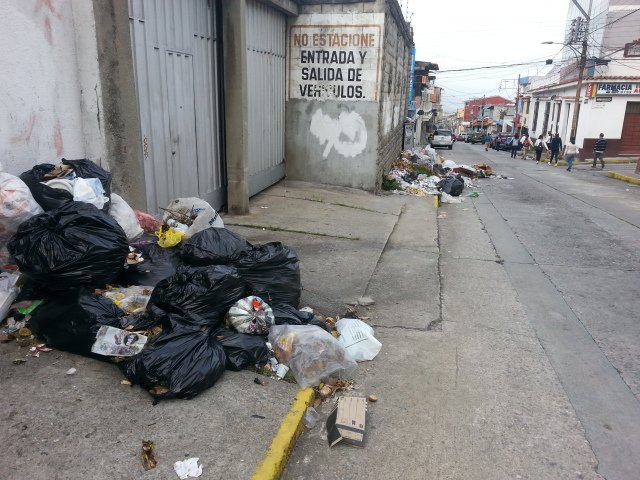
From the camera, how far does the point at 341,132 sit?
10.5 meters

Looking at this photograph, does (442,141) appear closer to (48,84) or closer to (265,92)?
(265,92)

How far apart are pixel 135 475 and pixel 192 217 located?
3.27 meters

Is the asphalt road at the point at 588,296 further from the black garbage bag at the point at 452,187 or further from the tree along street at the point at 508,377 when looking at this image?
the black garbage bag at the point at 452,187

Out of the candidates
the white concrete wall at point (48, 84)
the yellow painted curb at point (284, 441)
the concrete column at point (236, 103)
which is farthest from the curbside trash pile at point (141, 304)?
the concrete column at point (236, 103)

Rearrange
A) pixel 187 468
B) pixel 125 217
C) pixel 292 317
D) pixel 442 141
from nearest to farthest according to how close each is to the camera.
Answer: pixel 187 468
pixel 292 317
pixel 125 217
pixel 442 141

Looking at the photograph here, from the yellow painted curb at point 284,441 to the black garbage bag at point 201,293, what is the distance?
83cm

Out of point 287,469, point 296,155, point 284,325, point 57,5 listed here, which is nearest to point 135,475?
point 287,469

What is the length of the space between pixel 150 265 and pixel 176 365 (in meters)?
1.54

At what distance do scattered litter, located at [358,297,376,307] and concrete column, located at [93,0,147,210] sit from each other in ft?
8.26

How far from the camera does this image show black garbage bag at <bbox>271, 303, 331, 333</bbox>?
3865 mm

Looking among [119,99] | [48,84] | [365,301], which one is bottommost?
[365,301]

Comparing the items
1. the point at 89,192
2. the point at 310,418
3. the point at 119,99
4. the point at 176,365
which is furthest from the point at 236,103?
the point at 310,418

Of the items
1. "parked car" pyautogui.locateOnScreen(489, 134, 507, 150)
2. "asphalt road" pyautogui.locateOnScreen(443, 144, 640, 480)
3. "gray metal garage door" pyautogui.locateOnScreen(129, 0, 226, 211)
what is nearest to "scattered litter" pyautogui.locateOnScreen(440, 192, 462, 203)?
"asphalt road" pyautogui.locateOnScreen(443, 144, 640, 480)

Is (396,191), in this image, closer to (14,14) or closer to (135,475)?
(14,14)
